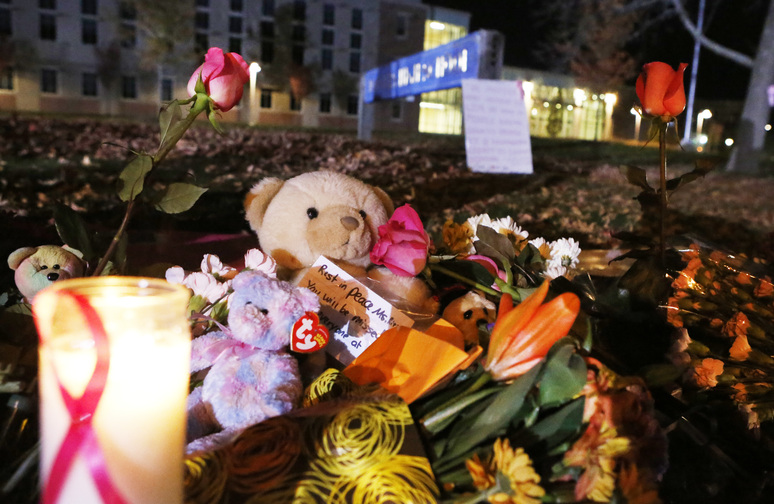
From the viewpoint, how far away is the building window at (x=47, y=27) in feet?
18.7

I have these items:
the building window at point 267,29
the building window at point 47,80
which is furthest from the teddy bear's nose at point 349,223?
the building window at point 47,80

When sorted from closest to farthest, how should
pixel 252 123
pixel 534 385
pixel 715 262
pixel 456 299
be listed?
pixel 534 385
pixel 456 299
pixel 715 262
pixel 252 123

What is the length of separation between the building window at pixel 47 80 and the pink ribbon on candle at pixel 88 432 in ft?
25.5

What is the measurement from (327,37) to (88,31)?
3.00 metres

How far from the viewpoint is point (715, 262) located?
886 mm

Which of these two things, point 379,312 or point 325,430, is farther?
point 379,312

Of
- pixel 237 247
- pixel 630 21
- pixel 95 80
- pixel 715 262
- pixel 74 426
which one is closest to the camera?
pixel 74 426

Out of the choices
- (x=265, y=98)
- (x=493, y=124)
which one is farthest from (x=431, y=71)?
(x=265, y=98)

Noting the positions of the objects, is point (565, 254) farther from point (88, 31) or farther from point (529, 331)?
point (88, 31)

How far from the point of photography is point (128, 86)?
7648 millimetres

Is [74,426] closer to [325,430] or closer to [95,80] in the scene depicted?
[325,430]

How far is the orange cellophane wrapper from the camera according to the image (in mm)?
498

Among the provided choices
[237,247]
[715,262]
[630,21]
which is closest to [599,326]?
[715,262]

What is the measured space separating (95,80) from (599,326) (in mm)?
9514
